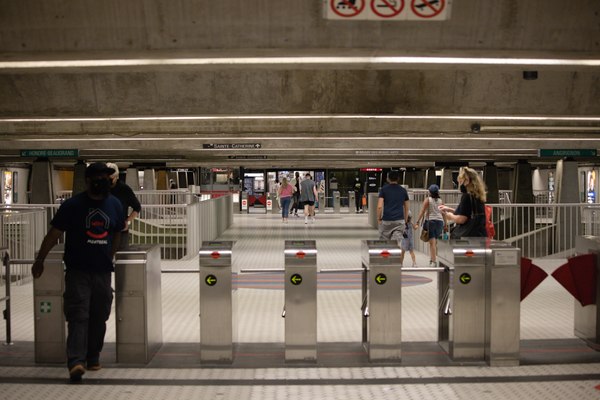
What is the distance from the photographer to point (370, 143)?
18500mm

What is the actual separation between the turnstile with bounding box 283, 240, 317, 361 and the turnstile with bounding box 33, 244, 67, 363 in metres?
2.06

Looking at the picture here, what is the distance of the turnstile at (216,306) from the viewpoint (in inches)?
247

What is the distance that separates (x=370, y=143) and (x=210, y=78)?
28.2 feet

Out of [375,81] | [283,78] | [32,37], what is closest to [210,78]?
[283,78]

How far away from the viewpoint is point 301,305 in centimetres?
628

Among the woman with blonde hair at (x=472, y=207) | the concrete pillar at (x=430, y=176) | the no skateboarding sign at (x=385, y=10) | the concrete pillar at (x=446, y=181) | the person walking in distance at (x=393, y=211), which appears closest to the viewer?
the no skateboarding sign at (x=385, y=10)

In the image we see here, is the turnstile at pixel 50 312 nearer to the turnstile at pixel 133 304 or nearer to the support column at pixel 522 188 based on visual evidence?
the turnstile at pixel 133 304

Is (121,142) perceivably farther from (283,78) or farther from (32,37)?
(32,37)

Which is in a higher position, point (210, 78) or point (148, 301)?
point (210, 78)

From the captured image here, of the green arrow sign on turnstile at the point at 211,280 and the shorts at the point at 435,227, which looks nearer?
the green arrow sign on turnstile at the point at 211,280

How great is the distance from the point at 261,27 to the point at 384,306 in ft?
9.27

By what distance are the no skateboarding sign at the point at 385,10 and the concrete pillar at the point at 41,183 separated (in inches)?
740

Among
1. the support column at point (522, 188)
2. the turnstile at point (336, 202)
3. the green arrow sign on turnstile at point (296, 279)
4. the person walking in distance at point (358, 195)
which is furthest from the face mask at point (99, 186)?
the person walking in distance at point (358, 195)

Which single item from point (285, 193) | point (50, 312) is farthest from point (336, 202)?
point (50, 312)
